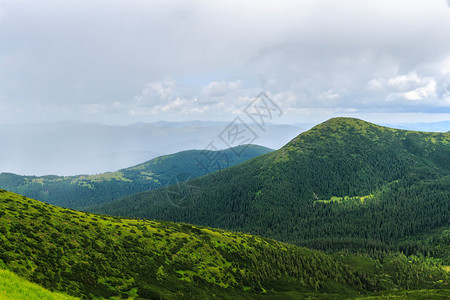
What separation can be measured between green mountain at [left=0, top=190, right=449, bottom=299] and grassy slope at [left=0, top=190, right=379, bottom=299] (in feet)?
0.79

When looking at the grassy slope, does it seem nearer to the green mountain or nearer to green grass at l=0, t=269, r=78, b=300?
the green mountain

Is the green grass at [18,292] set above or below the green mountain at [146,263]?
above

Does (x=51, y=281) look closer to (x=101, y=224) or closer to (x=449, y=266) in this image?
(x=101, y=224)

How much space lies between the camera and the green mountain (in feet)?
161

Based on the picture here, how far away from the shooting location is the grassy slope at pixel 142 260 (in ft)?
168

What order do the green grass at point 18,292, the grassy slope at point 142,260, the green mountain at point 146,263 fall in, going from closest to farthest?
the green grass at point 18,292
the green mountain at point 146,263
the grassy slope at point 142,260

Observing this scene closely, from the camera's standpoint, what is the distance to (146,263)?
7619cm

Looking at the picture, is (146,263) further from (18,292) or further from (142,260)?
(18,292)

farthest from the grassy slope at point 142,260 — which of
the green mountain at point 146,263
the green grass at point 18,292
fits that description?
the green grass at point 18,292

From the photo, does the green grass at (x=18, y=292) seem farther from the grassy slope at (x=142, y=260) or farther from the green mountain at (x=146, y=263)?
the grassy slope at (x=142, y=260)

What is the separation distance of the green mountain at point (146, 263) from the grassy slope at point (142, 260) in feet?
0.79

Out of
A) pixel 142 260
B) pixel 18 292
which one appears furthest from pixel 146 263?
pixel 18 292

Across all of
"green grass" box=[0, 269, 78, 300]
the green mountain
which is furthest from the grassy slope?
"green grass" box=[0, 269, 78, 300]

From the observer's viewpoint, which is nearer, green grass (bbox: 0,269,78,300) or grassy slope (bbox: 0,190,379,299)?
green grass (bbox: 0,269,78,300)
